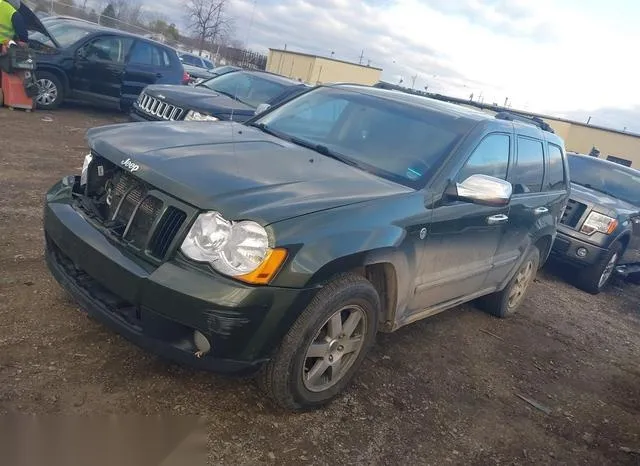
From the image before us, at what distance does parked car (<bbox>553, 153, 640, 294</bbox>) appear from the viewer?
7.06m

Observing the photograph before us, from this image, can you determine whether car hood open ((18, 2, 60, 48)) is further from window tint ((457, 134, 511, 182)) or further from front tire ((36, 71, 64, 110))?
window tint ((457, 134, 511, 182))

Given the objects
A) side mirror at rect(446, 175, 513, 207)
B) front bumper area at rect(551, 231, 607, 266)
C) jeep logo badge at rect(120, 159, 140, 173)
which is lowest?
front bumper area at rect(551, 231, 607, 266)

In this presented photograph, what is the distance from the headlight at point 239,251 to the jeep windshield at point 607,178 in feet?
23.1

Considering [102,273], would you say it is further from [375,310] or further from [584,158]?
[584,158]

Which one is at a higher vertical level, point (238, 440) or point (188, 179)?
point (188, 179)

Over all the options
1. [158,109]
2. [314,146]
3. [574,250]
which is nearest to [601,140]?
[574,250]

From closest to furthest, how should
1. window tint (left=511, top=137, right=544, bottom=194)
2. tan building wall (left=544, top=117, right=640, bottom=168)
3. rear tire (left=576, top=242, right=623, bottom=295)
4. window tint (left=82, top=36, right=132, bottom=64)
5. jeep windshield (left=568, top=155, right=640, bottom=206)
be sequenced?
window tint (left=511, top=137, right=544, bottom=194) < rear tire (left=576, top=242, right=623, bottom=295) < jeep windshield (left=568, top=155, right=640, bottom=206) < window tint (left=82, top=36, right=132, bottom=64) < tan building wall (left=544, top=117, right=640, bottom=168)

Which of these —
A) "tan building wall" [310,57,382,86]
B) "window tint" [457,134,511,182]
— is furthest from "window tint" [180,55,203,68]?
"window tint" [457,134,511,182]

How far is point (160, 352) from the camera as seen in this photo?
2.66 metres

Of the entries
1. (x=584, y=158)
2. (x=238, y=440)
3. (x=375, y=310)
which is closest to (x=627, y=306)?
(x=584, y=158)

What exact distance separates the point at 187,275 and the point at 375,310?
1.14 meters

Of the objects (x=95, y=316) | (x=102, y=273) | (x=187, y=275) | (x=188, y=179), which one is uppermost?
(x=188, y=179)

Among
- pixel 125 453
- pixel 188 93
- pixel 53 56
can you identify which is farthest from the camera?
pixel 53 56

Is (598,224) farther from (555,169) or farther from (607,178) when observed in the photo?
(555,169)
